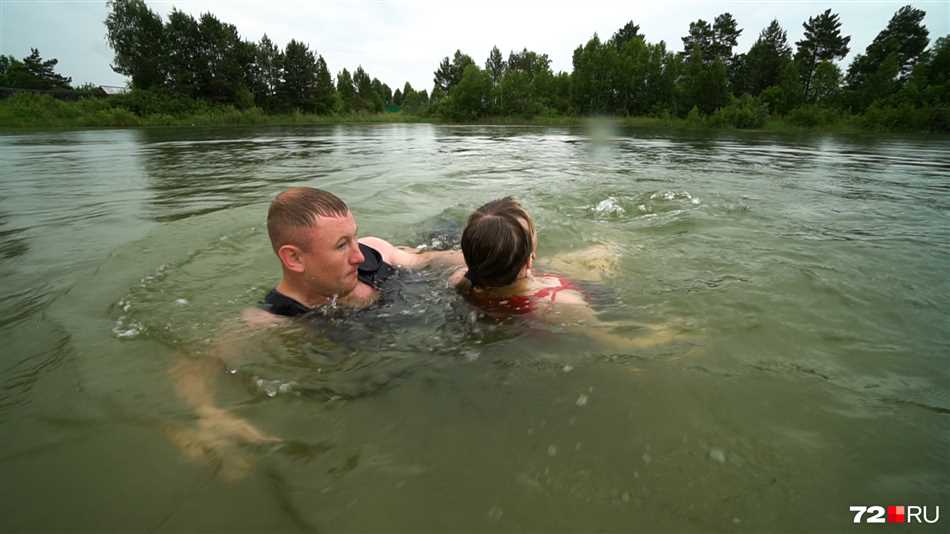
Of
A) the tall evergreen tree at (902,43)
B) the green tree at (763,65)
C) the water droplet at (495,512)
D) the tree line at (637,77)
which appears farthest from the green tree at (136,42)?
the tall evergreen tree at (902,43)

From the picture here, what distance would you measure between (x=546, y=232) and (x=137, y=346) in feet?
13.2

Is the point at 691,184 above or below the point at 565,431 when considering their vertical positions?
Result: above

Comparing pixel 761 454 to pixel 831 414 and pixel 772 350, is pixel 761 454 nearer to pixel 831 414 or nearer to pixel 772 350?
pixel 831 414

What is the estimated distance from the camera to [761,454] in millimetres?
1678

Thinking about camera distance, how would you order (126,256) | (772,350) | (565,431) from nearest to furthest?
(565,431)
(772,350)
(126,256)

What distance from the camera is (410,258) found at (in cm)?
396

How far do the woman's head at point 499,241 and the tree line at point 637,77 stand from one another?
43.2 metres

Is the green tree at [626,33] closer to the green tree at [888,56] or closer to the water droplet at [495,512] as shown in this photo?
the green tree at [888,56]

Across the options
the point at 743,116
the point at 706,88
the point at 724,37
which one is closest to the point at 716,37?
the point at 724,37

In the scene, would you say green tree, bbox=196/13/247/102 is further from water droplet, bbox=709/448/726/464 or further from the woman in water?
water droplet, bbox=709/448/726/464

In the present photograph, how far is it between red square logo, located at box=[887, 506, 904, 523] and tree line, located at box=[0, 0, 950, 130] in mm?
43860

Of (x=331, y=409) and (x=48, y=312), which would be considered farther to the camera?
(x=48, y=312)

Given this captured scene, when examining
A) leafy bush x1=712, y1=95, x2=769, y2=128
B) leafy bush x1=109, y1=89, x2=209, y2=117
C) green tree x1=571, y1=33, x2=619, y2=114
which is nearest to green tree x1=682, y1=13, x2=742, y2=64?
green tree x1=571, y1=33, x2=619, y2=114

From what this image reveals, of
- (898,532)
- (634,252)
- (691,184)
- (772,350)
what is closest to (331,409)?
(898,532)
